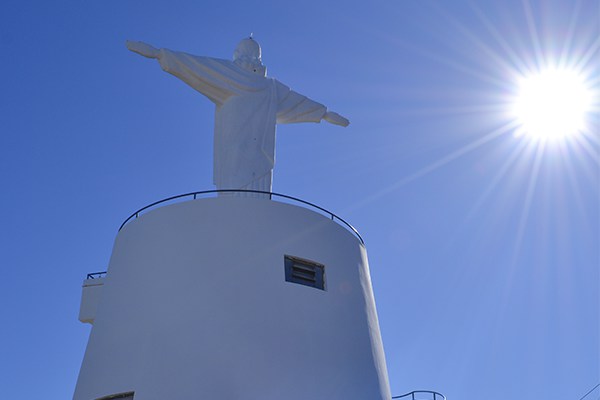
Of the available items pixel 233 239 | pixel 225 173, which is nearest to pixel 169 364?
pixel 233 239

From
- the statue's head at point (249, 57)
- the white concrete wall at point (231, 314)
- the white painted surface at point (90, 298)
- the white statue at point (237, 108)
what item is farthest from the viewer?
the statue's head at point (249, 57)

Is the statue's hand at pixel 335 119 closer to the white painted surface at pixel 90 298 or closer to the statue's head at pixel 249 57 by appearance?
the statue's head at pixel 249 57

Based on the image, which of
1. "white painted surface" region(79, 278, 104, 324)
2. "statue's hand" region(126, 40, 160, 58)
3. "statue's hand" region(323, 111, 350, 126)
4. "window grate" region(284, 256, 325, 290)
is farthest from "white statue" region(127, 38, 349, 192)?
"white painted surface" region(79, 278, 104, 324)

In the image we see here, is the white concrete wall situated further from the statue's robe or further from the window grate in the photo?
the statue's robe

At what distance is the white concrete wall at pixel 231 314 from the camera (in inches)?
422

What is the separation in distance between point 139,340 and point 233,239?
2.25 meters

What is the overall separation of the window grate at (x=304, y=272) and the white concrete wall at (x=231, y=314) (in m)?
0.13

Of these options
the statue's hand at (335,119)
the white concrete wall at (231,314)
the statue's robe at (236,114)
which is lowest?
the white concrete wall at (231,314)

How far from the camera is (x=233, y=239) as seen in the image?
11969mm

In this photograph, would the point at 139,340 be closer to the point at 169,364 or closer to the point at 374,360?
the point at 169,364

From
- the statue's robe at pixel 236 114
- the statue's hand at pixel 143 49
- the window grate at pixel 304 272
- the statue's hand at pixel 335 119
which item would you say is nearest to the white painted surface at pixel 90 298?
the statue's robe at pixel 236 114

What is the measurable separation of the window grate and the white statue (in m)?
2.20

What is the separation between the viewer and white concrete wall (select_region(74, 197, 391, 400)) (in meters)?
10.7

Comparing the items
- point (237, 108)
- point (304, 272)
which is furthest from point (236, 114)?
point (304, 272)
